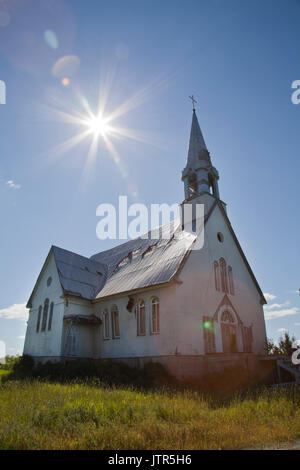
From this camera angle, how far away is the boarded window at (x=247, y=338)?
2253 cm

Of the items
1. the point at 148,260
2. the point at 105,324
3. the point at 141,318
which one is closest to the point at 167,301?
the point at 141,318

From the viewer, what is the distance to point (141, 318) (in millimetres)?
19625

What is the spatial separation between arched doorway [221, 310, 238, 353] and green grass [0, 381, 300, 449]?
1013cm

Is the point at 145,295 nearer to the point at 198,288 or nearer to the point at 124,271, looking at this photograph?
the point at 198,288

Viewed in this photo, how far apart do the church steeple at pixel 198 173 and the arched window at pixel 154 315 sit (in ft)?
32.2

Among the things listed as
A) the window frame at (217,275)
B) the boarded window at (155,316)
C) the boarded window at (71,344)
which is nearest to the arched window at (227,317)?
the window frame at (217,275)

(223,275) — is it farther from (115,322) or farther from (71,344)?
(71,344)

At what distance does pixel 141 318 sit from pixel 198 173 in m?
12.9

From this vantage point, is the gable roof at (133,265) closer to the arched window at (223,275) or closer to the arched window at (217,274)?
the arched window at (217,274)

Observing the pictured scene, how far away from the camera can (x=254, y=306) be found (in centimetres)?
2502

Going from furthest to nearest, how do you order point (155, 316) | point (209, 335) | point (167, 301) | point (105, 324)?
point (105, 324), point (209, 335), point (155, 316), point (167, 301)

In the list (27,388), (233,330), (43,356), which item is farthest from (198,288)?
(43,356)
